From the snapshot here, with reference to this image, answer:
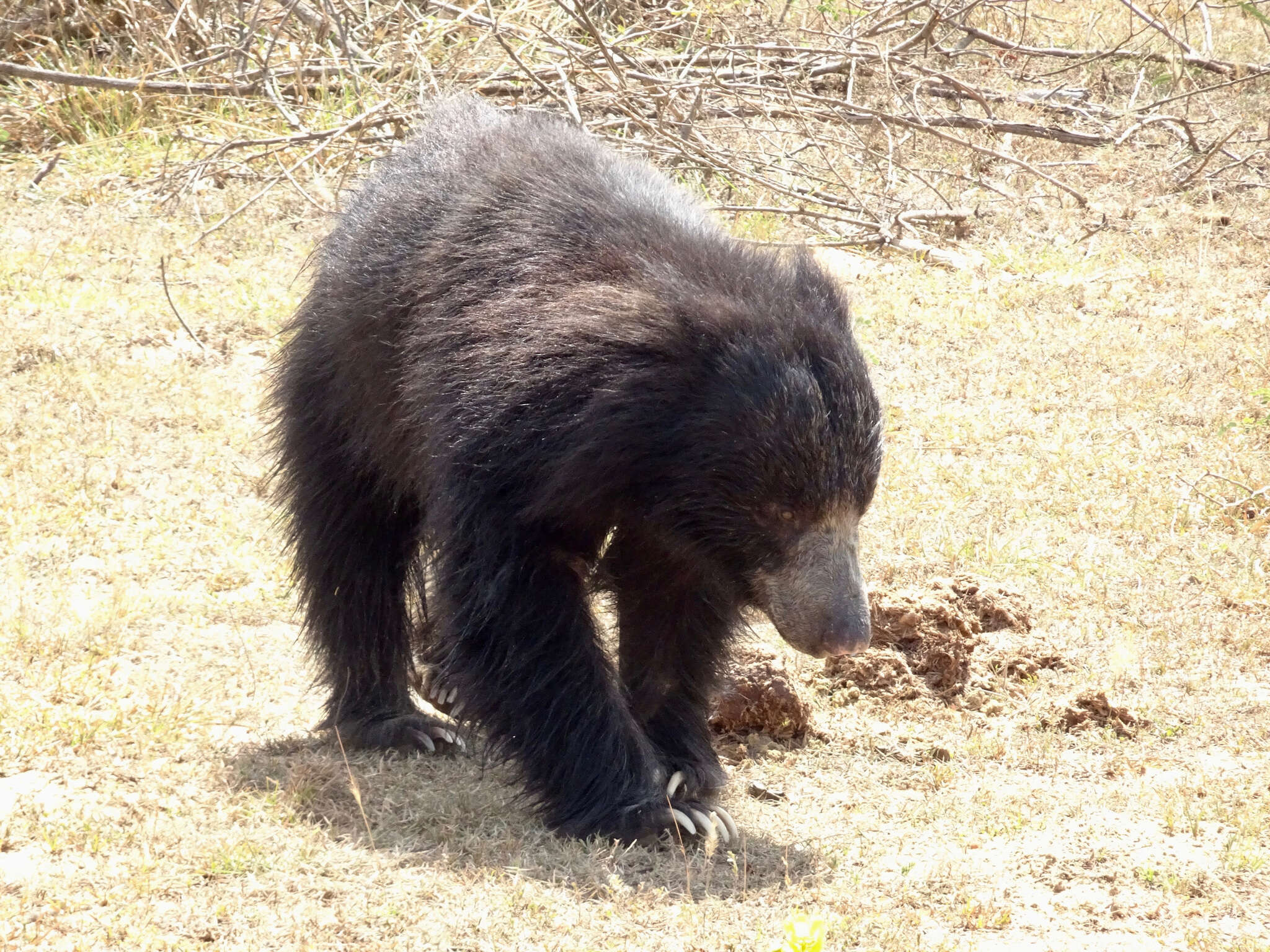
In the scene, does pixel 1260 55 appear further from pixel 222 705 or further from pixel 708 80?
pixel 222 705

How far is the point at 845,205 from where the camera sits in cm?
817

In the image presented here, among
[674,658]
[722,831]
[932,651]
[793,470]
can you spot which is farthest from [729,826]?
[932,651]

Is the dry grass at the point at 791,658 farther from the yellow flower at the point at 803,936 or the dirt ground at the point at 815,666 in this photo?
the yellow flower at the point at 803,936

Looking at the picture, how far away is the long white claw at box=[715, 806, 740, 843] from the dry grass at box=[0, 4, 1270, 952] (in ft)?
0.24

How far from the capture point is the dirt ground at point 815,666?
320cm

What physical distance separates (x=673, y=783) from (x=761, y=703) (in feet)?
2.02

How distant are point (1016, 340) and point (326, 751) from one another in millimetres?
4264

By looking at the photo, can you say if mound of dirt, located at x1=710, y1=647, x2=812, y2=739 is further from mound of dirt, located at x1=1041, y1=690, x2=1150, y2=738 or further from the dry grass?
mound of dirt, located at x1=1041, y1=690, x2=1150, y2=738

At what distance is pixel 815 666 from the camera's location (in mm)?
4793

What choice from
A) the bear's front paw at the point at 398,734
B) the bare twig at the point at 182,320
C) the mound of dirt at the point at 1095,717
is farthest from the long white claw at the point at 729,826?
the bare twig at the point at 182,320

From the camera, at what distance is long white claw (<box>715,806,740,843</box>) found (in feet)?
11.9

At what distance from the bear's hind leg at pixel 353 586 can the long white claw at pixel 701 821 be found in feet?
3.17

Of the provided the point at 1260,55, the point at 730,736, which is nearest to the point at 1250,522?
the point at 730,736

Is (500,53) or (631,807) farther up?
(500,53)
